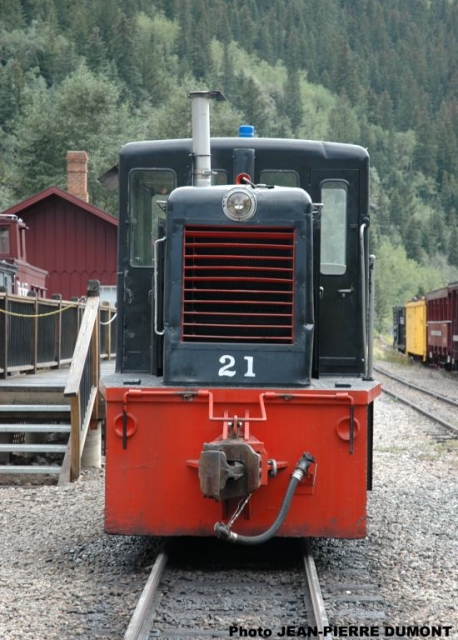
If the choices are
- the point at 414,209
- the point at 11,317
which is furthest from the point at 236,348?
the point at 414,209

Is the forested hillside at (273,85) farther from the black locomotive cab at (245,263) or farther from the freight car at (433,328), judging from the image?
the black locomotive cab at (245,263)

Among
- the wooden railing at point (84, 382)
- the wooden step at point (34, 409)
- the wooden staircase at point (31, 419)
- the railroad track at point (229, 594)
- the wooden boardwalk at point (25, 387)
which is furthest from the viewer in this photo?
the wooden boardwalk at point (25, 387)

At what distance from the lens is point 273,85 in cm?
14162

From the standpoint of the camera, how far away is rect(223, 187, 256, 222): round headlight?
6578mm

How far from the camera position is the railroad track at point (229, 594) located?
527 centimetres

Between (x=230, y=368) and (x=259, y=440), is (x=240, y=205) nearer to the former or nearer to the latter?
(x=230, y=368)

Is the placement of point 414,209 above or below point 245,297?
above

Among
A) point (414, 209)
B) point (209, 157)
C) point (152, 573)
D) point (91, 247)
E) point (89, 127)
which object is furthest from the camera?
point (414, 209)

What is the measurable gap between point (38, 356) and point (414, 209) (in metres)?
113

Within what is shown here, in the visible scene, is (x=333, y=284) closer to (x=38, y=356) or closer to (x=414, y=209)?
(x=38, y=356)

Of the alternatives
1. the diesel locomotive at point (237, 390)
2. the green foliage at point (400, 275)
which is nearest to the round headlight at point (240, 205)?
the diesel locomotive at point (237, 390)

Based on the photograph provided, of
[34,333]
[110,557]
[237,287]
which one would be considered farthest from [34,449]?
[237,287]

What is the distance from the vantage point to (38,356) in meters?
14.7

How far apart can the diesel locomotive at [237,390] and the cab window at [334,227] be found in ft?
0.07
